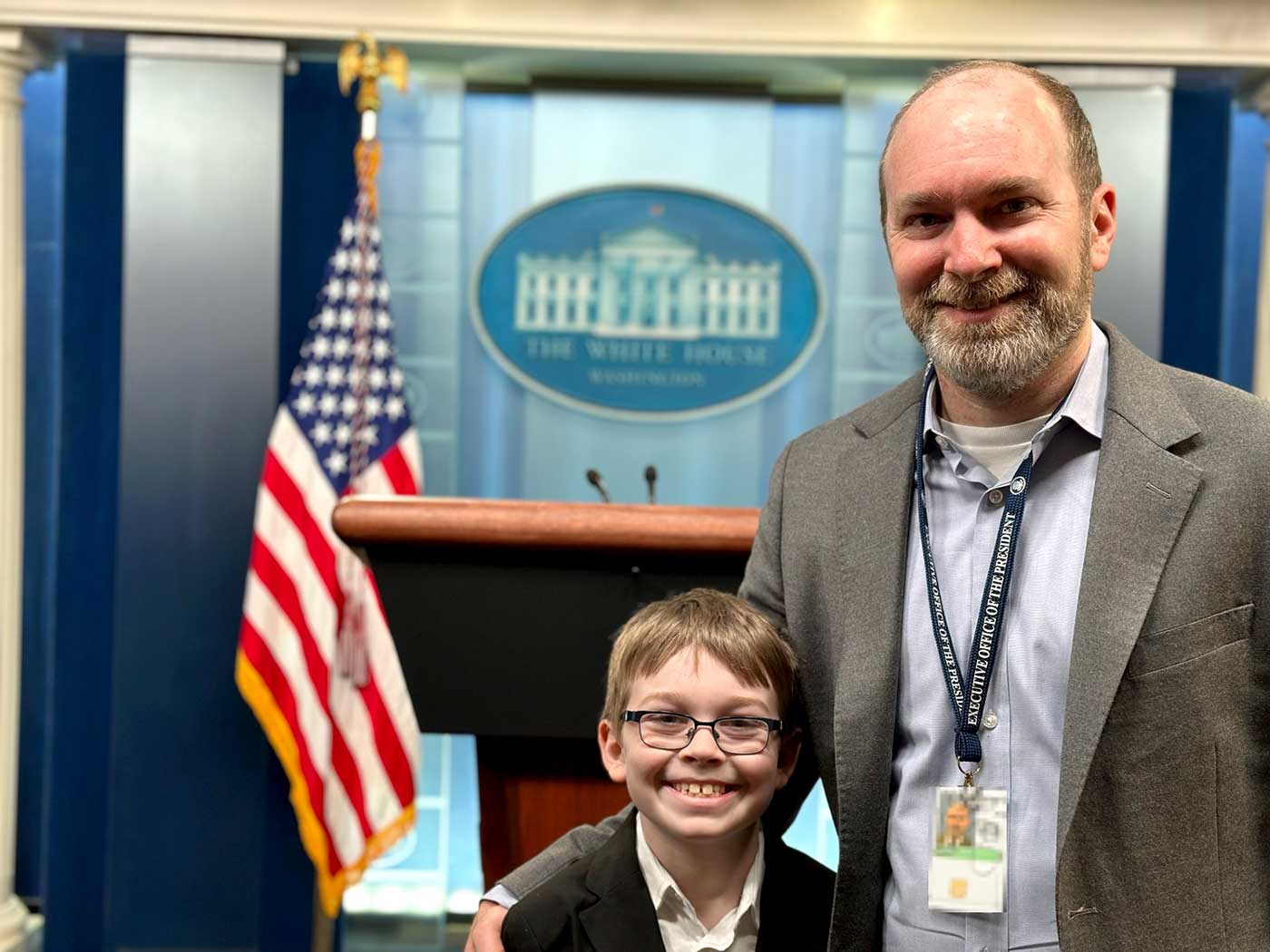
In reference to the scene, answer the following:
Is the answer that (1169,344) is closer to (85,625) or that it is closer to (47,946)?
(85,625)

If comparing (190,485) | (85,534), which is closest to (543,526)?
(190,485)

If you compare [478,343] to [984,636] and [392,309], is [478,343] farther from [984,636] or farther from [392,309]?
[984,636]

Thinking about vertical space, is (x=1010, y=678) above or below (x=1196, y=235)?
below

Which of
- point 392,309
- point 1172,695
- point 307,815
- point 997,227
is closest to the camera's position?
point 1172,695

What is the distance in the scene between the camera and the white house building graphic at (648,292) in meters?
4.93

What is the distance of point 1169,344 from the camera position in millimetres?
4867

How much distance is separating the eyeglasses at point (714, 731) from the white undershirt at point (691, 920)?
14cm

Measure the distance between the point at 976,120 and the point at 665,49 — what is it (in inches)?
132

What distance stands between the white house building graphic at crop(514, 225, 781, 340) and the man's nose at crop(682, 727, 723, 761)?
3.57 meters

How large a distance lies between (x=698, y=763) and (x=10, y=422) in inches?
142

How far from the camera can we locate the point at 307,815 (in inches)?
163

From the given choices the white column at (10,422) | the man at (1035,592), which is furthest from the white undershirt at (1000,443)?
the white column at (10,422)

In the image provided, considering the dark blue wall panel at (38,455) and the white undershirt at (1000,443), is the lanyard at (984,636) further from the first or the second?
the dark blue wall panel at (38,455)

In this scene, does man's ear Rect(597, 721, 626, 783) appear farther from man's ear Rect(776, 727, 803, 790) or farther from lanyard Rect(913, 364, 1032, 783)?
lanyard Rect(913, 364, 1032, 783)
